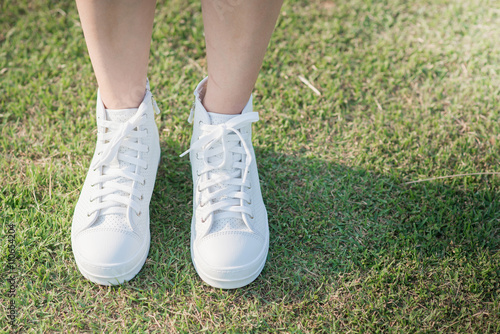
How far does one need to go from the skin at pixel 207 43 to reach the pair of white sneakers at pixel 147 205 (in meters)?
0.05

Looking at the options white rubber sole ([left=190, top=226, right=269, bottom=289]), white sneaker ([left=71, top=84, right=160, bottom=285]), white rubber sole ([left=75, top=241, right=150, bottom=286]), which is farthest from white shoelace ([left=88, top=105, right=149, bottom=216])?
white rubber sole ([left=190, top=226, right=269, bottom=289])

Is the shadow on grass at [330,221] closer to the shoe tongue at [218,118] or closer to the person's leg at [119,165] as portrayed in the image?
the person's leg at [119,165]

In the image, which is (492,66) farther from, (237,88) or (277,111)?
(237,88)

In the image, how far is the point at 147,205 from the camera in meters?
1.37

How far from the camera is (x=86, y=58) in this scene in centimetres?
192

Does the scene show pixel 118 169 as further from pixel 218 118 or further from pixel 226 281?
pixel 226 281

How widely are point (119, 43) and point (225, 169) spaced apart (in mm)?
476

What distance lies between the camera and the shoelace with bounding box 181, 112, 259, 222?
1.29 m

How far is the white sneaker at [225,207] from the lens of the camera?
125 centimetres

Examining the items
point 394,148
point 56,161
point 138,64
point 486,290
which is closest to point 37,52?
point 56,161

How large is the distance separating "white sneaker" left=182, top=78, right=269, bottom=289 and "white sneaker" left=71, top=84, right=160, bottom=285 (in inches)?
6.2

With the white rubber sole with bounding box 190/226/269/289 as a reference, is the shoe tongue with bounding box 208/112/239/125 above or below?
above

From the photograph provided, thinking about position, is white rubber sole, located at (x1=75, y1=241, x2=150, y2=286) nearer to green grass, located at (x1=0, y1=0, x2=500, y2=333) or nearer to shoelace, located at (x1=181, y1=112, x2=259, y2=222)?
green grass, located at (x1=0, y1=0, x2=500, y2=333)

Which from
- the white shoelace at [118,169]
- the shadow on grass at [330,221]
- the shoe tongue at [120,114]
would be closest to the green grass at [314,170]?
the shadow on grass at [330,221]
